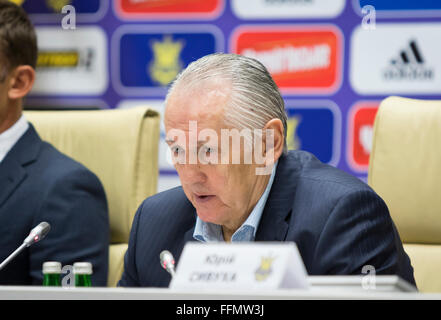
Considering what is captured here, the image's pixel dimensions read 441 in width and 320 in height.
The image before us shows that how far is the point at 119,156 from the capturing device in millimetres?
2307

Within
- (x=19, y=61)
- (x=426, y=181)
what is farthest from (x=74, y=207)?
(x=426, y=181)

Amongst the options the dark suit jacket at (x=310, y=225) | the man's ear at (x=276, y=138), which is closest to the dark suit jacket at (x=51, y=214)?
the dark suit jacket at (x=310, y=225)

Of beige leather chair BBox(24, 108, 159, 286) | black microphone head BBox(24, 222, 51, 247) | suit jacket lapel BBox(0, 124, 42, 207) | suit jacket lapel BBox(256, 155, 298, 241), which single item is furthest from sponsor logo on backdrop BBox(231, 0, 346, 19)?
black microphone head BBox(24, 222, 51, 247)

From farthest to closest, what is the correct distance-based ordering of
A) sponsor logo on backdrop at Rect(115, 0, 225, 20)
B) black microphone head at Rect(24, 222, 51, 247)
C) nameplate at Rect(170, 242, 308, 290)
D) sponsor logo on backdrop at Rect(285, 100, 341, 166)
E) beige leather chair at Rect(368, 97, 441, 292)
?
sponsor logo on backdrop at Rect(115, 0, 225, 20)
sponsor logo on backdrop at Rect(285, 100, 341, 166)
beige leather chair at Rect(368, 97, 441, 292)
black microphone head at Rect(24, 222, 51, 247)
nameplate at Rect(170, 242, 308, 290)

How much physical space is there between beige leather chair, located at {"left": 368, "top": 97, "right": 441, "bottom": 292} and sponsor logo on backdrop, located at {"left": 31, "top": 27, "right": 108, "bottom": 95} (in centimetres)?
162

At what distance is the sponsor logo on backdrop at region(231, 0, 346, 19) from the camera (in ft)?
9.93

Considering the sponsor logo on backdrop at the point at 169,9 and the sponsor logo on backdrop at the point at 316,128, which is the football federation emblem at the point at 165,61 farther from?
the sponsor logo on backdrop at the point at 316,128

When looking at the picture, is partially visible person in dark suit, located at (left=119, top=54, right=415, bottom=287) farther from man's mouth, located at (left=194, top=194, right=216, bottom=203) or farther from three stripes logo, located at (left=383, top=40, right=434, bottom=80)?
three stripes logo, located at (left=383, top=40, right=434, bottom=80)

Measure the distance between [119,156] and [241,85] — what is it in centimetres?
85

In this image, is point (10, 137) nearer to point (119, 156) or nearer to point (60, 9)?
point (119, 156)

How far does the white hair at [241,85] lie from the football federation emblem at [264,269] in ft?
2.05

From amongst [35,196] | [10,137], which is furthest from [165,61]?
[35,196]
